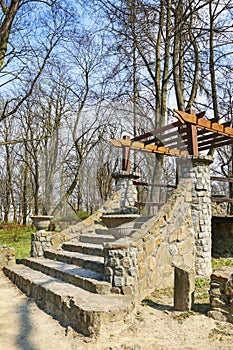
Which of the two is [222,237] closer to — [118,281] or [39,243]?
[118,281]

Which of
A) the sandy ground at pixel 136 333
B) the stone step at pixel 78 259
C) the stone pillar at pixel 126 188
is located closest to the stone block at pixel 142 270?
the sandy ground at pixel 136 333

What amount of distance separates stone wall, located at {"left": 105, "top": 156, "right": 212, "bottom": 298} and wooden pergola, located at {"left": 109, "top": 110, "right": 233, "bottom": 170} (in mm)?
630

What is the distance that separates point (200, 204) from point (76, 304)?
121 inches

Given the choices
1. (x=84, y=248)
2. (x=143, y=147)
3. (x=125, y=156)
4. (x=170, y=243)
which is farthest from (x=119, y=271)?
(x=143, y=147)

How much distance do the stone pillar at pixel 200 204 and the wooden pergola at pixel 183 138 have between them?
0.81 ft

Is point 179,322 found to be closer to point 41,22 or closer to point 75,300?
point 75,300

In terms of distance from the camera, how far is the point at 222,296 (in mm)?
3537

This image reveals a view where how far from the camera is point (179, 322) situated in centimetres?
349

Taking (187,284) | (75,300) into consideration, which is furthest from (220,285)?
(75,300)

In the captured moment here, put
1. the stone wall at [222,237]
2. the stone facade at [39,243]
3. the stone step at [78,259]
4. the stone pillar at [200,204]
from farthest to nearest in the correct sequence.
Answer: the stone wall at [222,237] < the stone facade at [39,243] < the stone pillar at [200,204] < the stone step at [78,259]

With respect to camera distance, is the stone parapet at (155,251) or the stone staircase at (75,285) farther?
the stone parapet at (155,251)

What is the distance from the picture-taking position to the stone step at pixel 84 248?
18.1ft

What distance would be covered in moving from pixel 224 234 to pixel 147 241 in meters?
3.42

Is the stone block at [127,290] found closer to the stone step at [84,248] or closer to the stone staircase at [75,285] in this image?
the stone staircase at [75,285]
